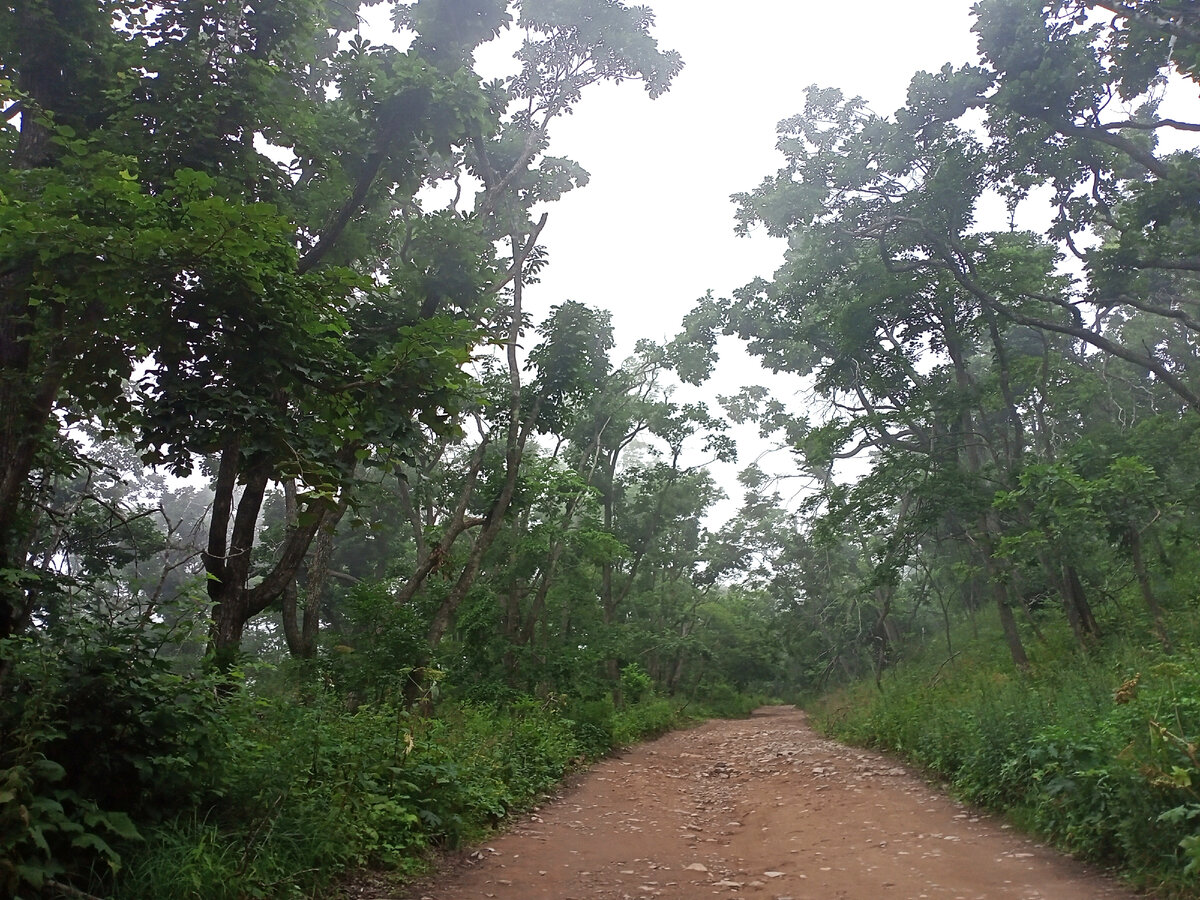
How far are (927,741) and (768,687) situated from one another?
31.1 m

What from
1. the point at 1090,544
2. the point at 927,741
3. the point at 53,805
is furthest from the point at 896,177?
the point at 53,805

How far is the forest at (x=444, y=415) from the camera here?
434 centimetres

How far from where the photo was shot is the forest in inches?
171

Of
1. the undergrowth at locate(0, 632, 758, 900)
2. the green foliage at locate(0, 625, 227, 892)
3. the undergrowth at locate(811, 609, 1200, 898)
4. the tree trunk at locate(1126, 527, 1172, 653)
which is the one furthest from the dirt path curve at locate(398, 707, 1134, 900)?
the tree trunk at locate(1126, 527, 1172, 653)

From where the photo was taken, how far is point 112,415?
207 inches

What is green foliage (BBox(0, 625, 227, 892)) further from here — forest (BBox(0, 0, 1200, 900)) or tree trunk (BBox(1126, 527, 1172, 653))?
tree trunk (BBox(1126, 527, 1172, 653))

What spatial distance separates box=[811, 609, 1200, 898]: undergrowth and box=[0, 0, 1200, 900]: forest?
0.04 m

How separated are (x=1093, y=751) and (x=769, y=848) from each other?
285cm

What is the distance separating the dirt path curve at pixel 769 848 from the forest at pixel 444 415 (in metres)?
0.45

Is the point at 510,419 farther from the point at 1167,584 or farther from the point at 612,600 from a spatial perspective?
the point at 612,600

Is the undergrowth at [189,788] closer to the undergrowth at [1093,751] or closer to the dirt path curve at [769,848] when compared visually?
the dirt path curve at [769,848]

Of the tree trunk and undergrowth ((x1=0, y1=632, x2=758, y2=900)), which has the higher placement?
the tree trunk

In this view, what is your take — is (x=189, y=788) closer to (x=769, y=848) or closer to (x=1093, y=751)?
(x=769, y=848)

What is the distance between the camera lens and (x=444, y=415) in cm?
532
